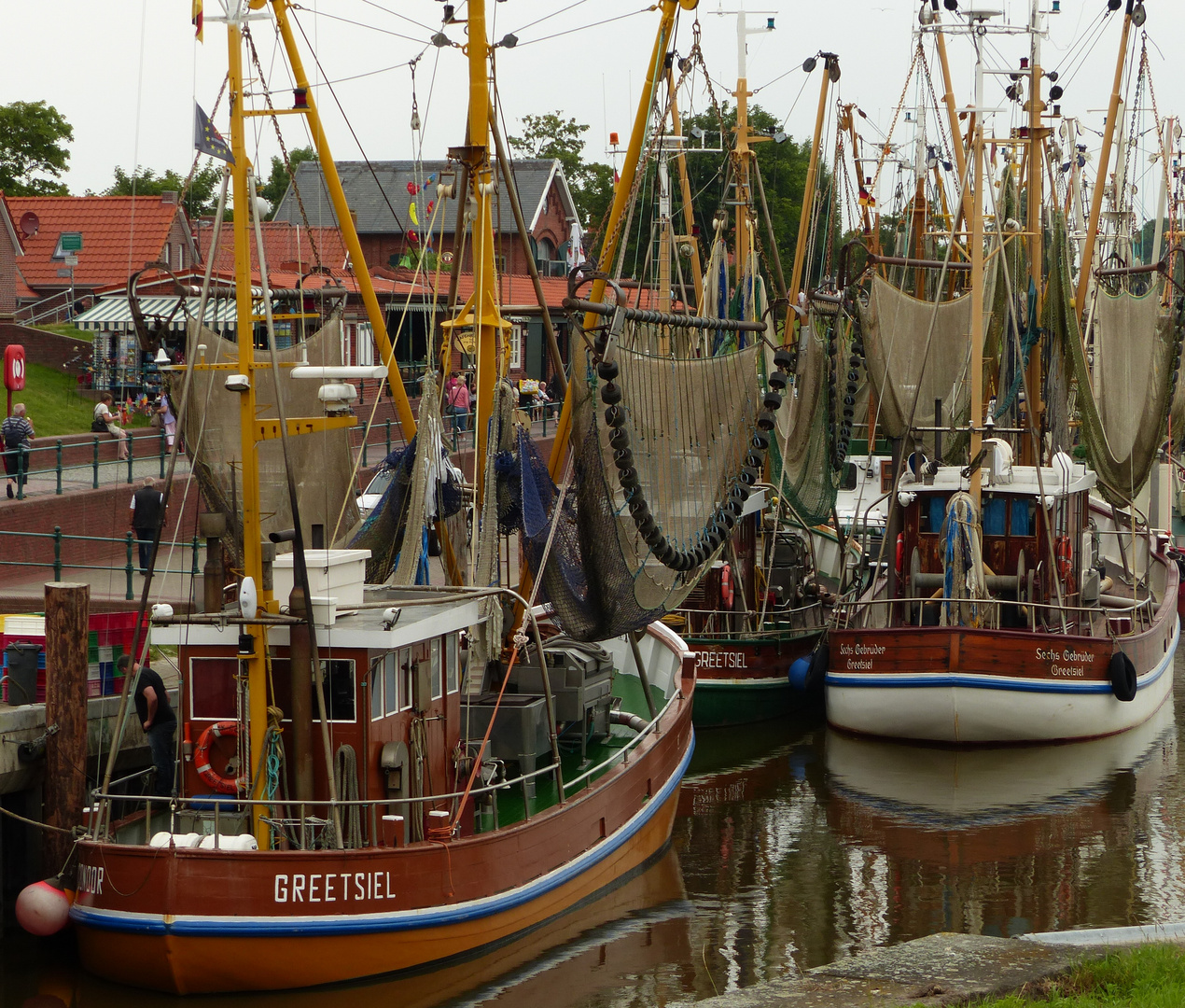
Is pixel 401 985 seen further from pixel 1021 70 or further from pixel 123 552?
pixel 1021 70

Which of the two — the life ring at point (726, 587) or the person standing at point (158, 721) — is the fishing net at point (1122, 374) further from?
the person standing at point (158, 721)

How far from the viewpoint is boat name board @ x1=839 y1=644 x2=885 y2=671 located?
22.1m

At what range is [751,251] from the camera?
27719 mm

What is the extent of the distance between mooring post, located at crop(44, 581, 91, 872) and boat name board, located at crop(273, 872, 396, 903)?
298 cm

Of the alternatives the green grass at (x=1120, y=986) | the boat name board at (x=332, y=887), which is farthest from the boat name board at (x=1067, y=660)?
the boat name board at (x=332, y=887)

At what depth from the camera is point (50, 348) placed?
38.2 m

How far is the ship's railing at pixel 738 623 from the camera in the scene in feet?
78.2

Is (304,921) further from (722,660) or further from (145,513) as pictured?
(722,660)

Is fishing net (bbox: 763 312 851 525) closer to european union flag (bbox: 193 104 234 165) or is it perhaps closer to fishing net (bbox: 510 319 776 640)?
fishing net (bbox: 510 319 776 640)

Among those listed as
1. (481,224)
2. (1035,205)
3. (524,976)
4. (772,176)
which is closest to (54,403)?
(1035,205)

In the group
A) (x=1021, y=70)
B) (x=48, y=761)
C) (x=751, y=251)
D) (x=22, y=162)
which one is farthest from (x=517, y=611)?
(x=22, y=162)

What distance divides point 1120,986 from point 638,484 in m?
6.25

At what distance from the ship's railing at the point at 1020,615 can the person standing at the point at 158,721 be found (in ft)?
34.0

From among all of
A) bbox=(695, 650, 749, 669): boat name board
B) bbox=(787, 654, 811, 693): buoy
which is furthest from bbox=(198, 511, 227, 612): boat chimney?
bbox=(787, 654, 811, 693): buoy
